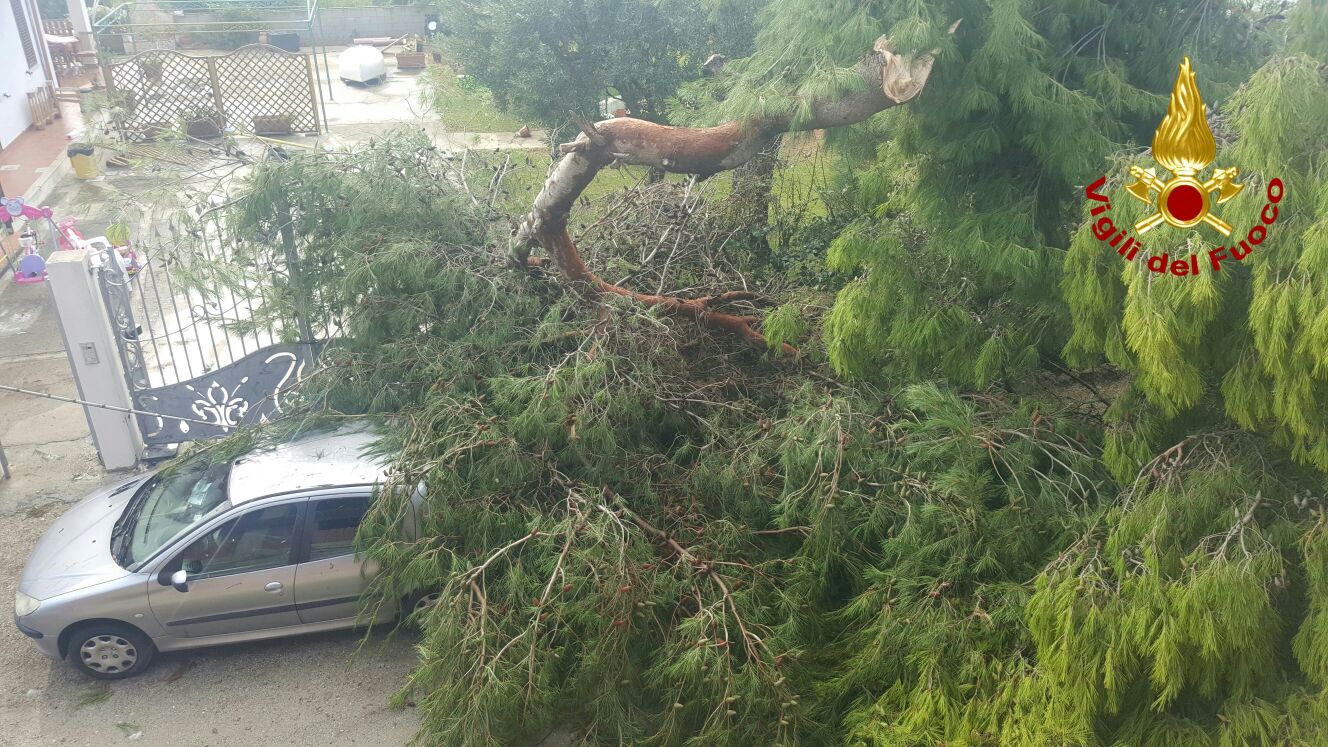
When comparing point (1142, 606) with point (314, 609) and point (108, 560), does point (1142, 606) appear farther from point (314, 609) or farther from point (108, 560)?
point (108, 560)

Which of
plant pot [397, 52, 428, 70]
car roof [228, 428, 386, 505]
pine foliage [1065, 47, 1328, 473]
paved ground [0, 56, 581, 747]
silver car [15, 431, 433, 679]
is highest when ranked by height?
pine foliage [1065, 47, 1328, 473]

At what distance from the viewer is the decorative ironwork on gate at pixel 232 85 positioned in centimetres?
1638

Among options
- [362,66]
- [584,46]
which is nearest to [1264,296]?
[584,46]

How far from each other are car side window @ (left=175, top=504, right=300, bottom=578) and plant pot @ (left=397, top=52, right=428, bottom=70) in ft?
63.7

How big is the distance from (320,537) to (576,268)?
2.58m

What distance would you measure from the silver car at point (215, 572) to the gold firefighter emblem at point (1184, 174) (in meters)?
4.25

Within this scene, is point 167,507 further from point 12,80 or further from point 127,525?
point 12,80

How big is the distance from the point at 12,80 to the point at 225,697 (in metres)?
14.3

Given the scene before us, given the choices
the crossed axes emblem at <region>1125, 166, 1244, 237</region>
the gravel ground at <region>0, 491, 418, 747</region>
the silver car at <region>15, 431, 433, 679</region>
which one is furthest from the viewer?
the silver car at <region>15, 431, 433, 679</region>

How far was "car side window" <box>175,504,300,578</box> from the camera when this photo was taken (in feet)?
19.2

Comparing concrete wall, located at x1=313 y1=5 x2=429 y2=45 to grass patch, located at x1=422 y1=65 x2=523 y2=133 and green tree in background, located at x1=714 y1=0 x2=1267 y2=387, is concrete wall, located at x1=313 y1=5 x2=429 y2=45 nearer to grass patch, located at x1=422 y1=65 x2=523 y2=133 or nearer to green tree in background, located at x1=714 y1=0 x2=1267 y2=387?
grass patch, located at x1=422 y1=65 x2=523 y2=133

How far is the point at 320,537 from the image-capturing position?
5.95 m

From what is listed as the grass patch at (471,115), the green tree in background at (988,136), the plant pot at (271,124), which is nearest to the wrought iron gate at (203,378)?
the green tree in background at (988,136)

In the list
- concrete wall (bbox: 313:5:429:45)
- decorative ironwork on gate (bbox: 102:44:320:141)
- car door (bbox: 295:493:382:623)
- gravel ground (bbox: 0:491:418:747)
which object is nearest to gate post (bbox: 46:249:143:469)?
gravel ground (bbox: 0:491:418:747)
